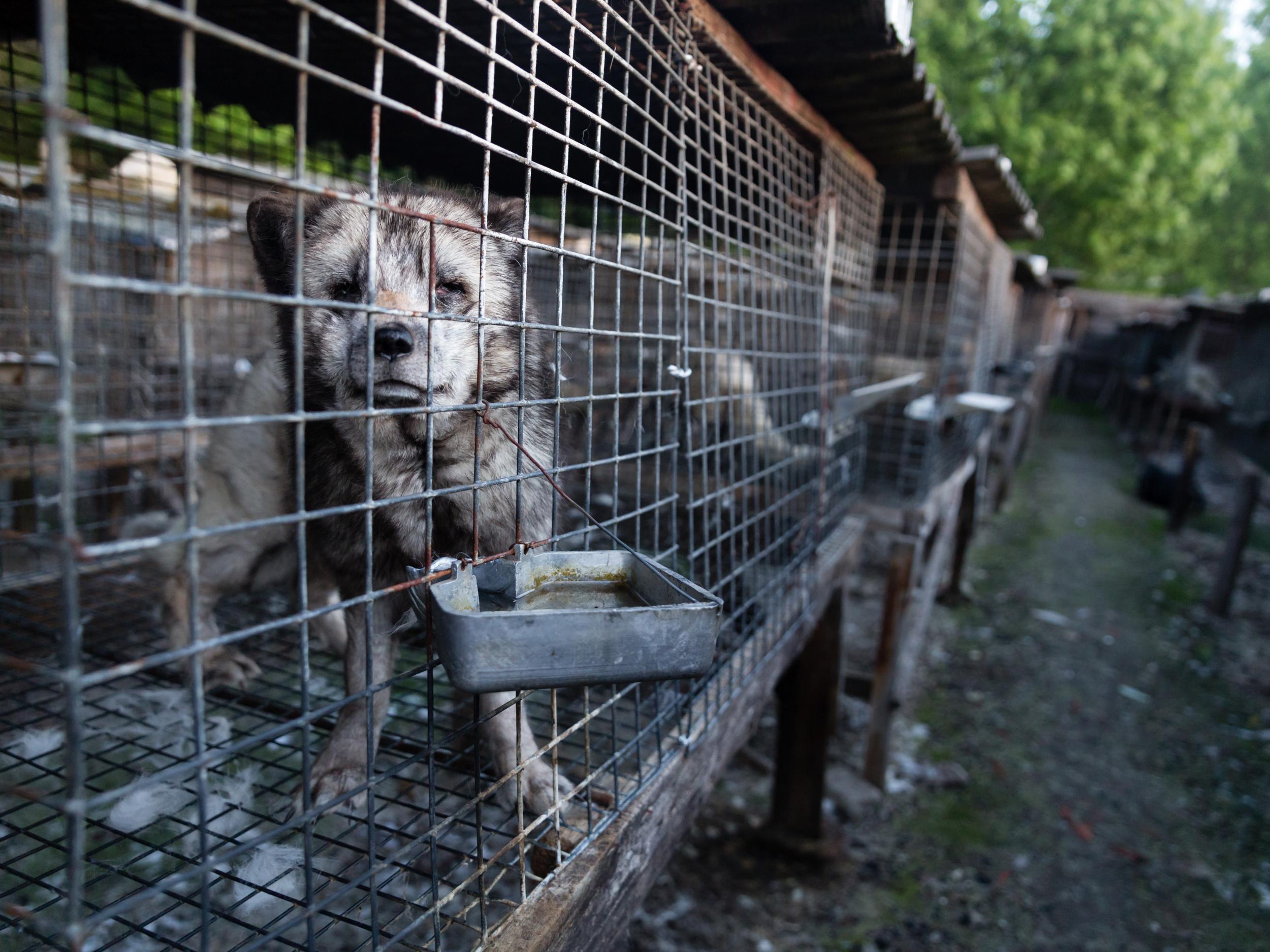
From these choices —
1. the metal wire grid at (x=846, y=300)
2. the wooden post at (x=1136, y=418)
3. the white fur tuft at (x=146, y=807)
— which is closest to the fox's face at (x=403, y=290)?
the white fur tuft at (x=146, y=807)

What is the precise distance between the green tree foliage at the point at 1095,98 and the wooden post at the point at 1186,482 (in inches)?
342

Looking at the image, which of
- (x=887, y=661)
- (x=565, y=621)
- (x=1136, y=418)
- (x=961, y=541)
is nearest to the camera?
(x=565, y=621)

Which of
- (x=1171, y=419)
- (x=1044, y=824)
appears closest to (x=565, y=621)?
(x=1044, y=824)

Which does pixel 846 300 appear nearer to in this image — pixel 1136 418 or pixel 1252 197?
pixel 1136 418

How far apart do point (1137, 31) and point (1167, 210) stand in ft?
13.1

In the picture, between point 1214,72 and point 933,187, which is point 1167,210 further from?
point 933,187

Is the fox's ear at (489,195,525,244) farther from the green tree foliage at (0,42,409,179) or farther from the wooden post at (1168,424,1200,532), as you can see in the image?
the wooden post at (1168,424,1200,532)

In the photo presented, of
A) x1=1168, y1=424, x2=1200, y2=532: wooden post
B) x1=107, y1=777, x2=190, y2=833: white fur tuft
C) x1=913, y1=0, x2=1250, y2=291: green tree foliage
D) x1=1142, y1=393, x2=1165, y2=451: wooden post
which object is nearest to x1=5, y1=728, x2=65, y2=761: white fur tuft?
x1=107, y1=777, x2=190, y2=833: white fur tuft

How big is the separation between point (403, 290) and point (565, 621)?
896 mm

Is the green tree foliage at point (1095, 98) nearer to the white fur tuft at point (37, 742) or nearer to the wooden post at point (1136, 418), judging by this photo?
the wooden post at point (1136, 418)

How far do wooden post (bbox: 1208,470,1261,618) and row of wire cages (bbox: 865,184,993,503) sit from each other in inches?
151

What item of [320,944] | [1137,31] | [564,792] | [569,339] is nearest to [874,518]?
[569,339]

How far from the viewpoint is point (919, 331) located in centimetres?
564

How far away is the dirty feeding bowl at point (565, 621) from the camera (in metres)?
1.17
